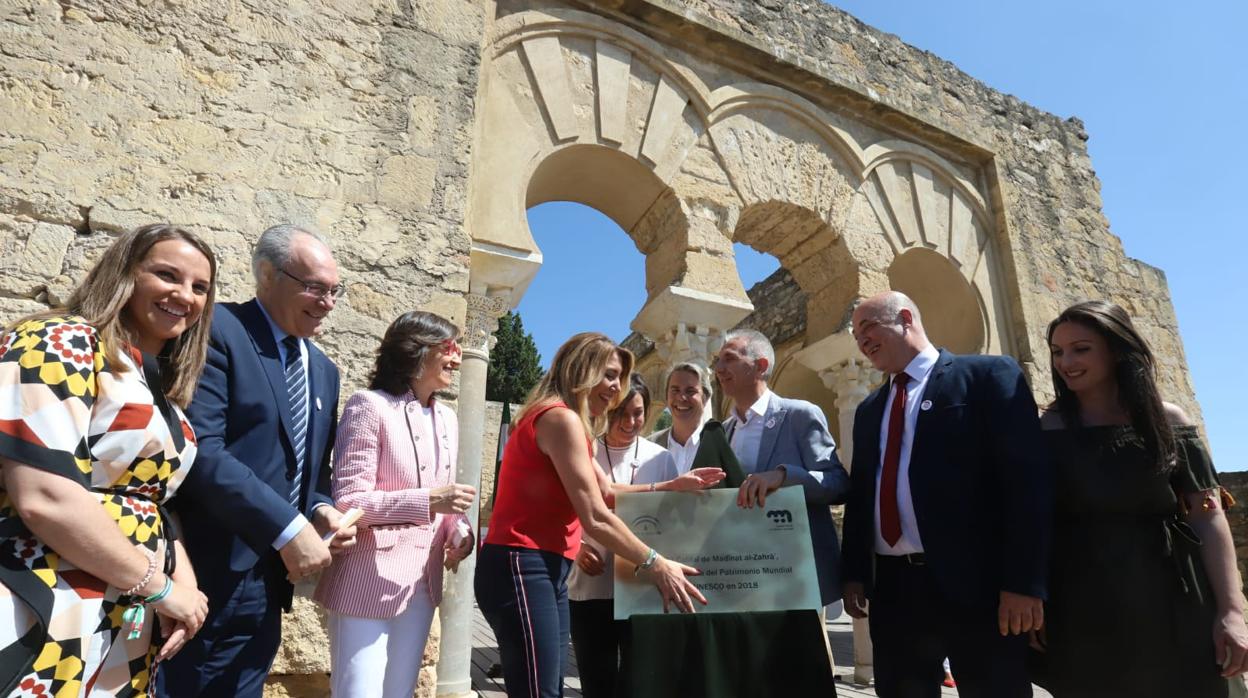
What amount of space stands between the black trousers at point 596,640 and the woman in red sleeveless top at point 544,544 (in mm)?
390

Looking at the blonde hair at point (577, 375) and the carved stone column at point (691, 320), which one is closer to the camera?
the blonde hair at point (577, 375)

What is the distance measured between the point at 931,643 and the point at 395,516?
5.32ft

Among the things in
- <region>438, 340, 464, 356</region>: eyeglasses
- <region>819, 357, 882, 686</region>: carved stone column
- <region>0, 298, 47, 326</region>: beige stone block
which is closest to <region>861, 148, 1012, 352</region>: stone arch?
<region>819, 357, 882, 686</region>: carved stone column

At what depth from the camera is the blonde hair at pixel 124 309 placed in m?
1.51

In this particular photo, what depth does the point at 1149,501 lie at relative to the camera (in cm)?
206

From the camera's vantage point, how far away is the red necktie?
2.25 metres

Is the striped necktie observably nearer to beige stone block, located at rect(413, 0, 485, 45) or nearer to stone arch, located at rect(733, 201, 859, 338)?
beige stone block, located at rect(413, 0, 485, 45)

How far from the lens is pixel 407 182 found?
355cm

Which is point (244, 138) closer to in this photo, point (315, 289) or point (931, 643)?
point (315, 289)

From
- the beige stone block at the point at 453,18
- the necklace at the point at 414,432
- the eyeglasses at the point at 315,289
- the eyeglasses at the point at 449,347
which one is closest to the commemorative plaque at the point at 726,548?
the necklace at the point at 414,432

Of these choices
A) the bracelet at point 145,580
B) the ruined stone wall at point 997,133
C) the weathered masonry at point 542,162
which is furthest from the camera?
the ruined stone wall at point 997,133

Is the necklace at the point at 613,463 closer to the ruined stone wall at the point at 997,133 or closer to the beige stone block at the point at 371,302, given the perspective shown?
the beige stone block at the point at 371,302

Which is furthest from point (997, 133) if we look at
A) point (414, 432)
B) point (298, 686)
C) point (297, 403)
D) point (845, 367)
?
point (298, 686)

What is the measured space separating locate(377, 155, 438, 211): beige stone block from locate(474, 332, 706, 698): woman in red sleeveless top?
1.67 m
